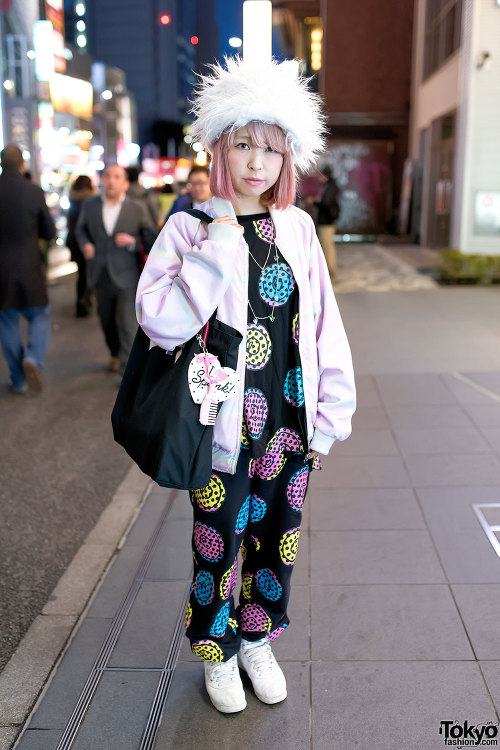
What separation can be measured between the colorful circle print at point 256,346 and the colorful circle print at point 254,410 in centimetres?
8

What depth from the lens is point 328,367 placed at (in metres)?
2.34

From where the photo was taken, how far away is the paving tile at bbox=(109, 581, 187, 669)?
276cm

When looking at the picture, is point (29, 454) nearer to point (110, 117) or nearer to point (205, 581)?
point (205, 581)

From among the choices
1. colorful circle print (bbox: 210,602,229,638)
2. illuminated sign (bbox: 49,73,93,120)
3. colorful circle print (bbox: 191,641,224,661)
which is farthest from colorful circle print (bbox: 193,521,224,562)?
illuminated sign (bbox: 49,73,93,120)

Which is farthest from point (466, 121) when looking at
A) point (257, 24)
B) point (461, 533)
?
point (461, 533)

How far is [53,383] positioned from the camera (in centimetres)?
700

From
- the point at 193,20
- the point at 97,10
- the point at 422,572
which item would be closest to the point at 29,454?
the point at 422,572

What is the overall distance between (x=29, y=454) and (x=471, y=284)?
31.3 ft

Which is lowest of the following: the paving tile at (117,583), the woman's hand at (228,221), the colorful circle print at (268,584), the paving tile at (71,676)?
the paving tile at (117,583)

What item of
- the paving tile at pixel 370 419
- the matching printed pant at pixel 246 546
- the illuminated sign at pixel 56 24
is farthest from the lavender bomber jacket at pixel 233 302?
the illuminated sign at pixel 56 24

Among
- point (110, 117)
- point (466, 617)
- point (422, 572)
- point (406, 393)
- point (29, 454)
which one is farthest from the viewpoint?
point (110, 117)

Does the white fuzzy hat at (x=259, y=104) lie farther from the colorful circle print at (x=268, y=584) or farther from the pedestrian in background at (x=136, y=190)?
the pedestrian in background at (x=136, y=190)

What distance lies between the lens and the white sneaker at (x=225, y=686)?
7.97ft
